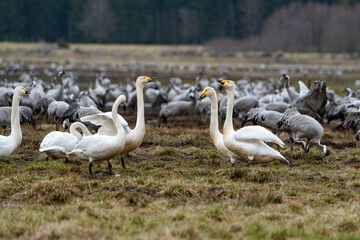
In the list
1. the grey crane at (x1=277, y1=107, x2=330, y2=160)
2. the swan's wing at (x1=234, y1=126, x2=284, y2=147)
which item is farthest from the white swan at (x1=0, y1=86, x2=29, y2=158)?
the grey crane at (x1=277, y1=107, x2=330, y2=160)

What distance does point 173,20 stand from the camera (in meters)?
90.9

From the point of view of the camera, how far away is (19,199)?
6.95m

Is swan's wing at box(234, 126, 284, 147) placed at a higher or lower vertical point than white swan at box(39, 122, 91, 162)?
higher

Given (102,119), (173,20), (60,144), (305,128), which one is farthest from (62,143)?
(173,20)

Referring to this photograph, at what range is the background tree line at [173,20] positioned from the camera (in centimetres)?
8106

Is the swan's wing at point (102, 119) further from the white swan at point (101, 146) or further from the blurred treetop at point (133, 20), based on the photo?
the blurred treetop at point (133, 20)

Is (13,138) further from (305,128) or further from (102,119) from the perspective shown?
(305,128)

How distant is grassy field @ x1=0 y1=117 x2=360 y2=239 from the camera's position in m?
5.56

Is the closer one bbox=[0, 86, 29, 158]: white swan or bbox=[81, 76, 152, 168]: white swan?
bbox=[0, 86, 29, 158]: white swan

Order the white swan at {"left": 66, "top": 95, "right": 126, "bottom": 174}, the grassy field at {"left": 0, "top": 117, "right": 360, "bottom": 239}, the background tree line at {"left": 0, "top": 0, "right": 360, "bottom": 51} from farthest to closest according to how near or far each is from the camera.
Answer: the background tree line at {"left": 0, "top": 0, "right": 360, "bottom": 51}
the white swan at {"left": 66, "top": 95, "right": 126, "bottom": 174}
the grassy field at {"left": 0, "top": 117, "right": 360, "bottom": 239}

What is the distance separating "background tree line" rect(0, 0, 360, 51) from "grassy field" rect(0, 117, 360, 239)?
2730 inches

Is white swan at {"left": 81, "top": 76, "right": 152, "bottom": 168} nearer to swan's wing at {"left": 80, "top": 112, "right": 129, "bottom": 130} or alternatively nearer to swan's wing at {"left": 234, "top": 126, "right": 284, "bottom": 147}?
swan's wing at {"left": 80, "top": 112, "right": 129, "bottom": 130}

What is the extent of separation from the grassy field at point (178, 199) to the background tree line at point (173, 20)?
69.3 metres

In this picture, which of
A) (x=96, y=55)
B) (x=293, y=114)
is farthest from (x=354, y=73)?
(x=293, y=114)
